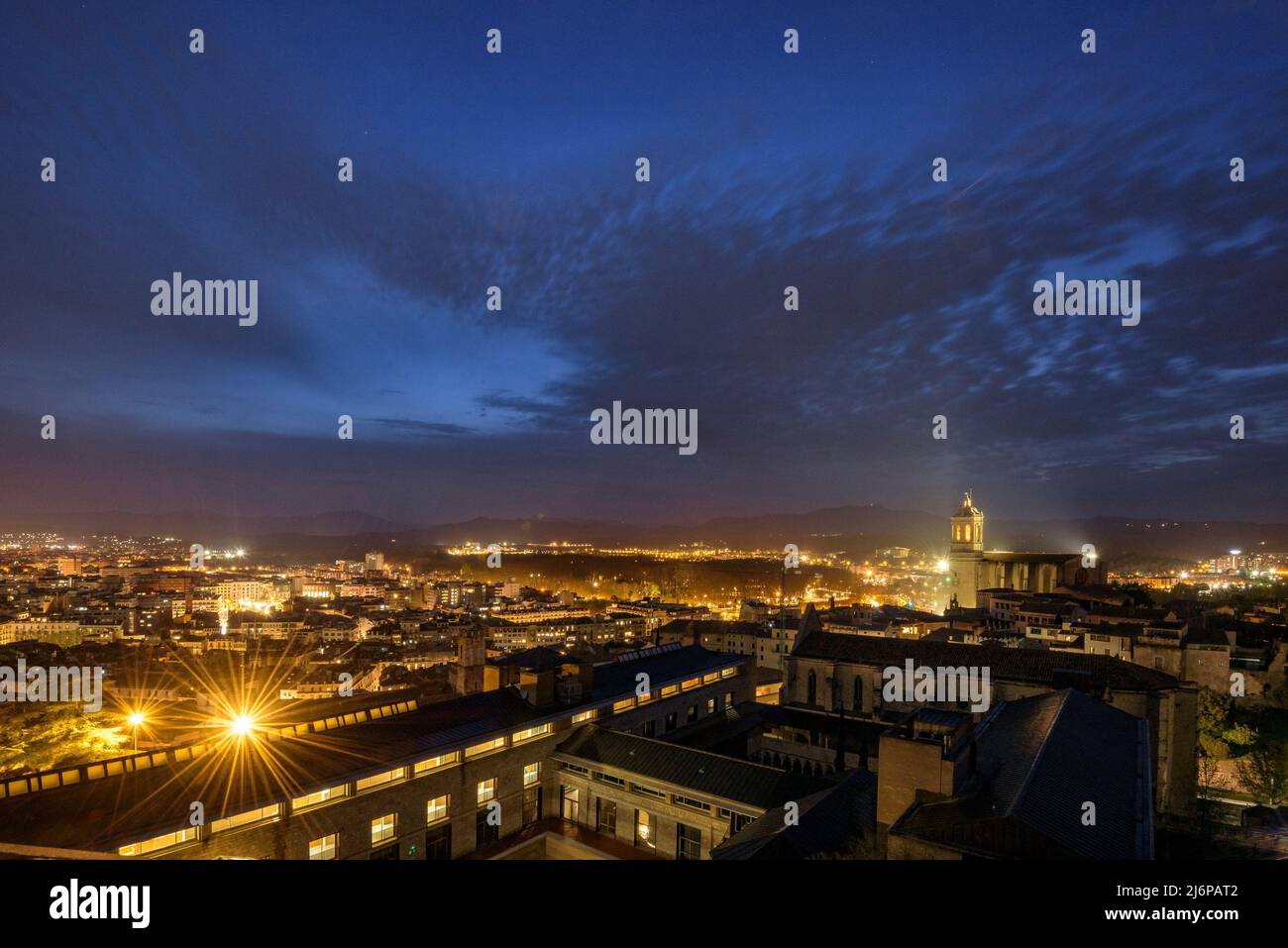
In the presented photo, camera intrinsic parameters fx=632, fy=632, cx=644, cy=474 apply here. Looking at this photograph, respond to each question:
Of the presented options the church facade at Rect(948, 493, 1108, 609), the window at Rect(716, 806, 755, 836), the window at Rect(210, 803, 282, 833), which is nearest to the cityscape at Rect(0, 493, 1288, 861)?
the window at Rect(210, 803, 282, 833)

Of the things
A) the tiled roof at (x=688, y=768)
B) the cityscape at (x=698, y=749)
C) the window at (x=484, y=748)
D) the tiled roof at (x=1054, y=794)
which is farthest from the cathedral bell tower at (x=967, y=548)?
the window at (x=484, y=748)

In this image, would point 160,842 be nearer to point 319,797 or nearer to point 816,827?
point 319,797

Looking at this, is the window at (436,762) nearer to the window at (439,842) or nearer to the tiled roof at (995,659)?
the window at (439,842)

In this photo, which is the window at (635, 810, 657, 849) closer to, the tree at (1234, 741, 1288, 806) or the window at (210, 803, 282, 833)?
the window at (210, 803, 282, 833)

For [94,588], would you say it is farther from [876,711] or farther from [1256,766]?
[1256,766]

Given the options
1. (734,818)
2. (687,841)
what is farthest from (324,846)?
(734,818)
